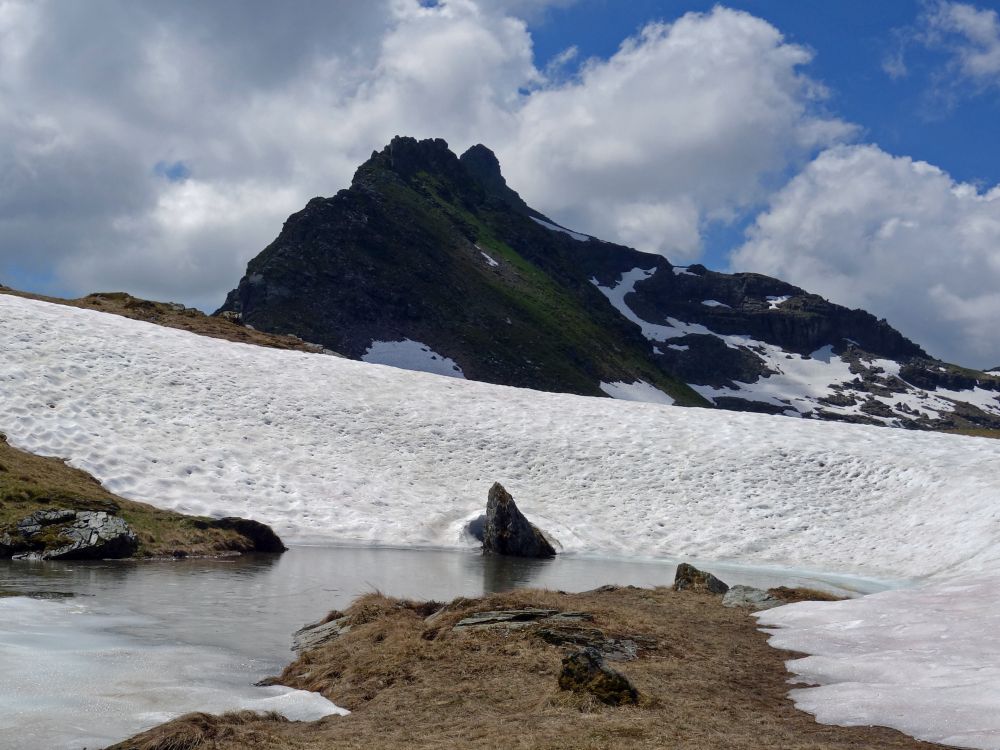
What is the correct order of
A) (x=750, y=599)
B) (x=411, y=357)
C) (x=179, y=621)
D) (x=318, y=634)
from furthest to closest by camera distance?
(x=411, y=357), (x=750, y=599), (x=179, y=621), (x=318, y=634)

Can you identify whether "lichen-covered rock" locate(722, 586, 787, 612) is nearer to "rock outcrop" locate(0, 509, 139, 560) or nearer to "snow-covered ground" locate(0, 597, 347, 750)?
"snow-covered ground" locate(0, 597, 347, 750)

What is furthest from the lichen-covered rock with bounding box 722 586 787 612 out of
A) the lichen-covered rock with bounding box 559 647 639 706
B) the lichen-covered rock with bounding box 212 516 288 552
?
the lichen-covered rock with bounding box 212 516 288 552

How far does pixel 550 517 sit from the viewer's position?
1270 inches

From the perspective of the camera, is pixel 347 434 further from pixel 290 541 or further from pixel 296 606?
pixel 296 606

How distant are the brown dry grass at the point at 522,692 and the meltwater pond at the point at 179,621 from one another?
87 centimetres

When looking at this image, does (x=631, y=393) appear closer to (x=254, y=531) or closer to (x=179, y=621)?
(x=254, y=531)

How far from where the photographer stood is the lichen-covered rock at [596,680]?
30.5 feet

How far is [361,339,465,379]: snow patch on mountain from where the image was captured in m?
160

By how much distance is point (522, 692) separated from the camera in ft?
32.3

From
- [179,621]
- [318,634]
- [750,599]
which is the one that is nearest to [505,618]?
[318,634]

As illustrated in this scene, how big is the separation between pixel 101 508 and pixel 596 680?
17679 millimetres

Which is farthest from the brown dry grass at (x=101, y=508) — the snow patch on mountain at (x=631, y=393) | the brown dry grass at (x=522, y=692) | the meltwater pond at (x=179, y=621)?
the snow patch on mountain at (x=631, y=393)

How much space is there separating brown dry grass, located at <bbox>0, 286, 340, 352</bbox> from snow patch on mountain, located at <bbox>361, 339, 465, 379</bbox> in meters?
103

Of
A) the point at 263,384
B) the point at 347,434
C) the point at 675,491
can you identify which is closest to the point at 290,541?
the point at 347,434
